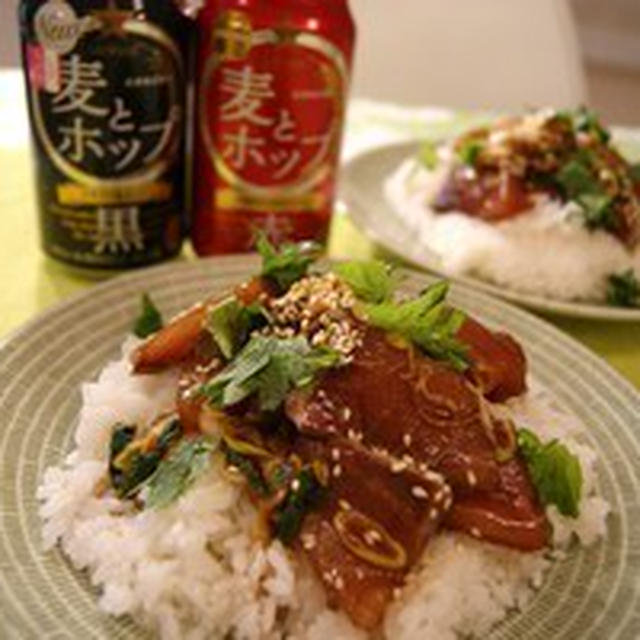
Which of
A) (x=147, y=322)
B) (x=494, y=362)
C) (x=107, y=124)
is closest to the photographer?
(x=494, y=362)

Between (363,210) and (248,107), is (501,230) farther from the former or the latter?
(248,107)

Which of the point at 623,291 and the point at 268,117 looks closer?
the point at 268,117

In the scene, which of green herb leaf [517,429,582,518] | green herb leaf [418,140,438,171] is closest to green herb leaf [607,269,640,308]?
green herb leaf [418,140,438,171]

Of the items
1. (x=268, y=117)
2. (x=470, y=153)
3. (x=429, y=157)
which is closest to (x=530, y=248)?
(x=470, y=153)

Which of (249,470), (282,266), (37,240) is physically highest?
(282,266)

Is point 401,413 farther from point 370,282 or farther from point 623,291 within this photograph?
point 623,291

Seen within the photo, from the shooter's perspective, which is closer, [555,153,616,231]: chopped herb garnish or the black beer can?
the black beer can

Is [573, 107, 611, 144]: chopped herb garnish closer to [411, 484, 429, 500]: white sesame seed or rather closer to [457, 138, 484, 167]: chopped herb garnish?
[457, 138, 484, 167]: chopped herb garnish

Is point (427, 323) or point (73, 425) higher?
point (427, 323)
